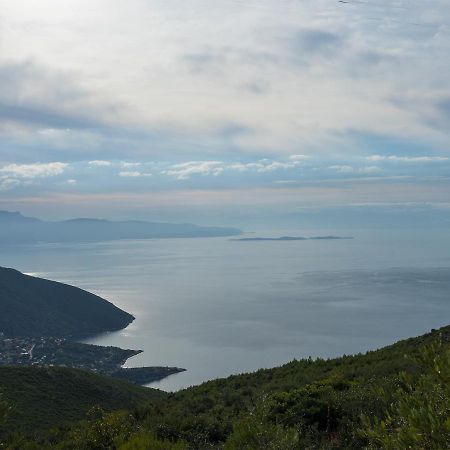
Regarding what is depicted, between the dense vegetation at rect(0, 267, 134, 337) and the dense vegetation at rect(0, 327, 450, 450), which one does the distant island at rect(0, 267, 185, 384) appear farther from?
the dense vegetation at rect(0, 327, 450, 450)

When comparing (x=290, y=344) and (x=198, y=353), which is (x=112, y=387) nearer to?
(x=198, y=353)

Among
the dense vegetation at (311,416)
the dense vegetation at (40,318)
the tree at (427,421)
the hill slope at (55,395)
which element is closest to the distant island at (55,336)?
the dense vegetation at (40,318)

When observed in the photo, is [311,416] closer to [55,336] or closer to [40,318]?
[55,336]

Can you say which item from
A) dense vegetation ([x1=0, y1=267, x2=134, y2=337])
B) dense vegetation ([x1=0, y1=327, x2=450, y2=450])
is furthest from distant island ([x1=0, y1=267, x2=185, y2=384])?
dense vegetation ([x1=0, y1=327, x2=450, y2=450])

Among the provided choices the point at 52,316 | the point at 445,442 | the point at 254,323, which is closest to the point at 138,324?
the point at 52,316

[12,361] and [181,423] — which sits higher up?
[181,423]

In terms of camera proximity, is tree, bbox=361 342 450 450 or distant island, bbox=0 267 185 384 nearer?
tree, bbox=361 342 450 450
